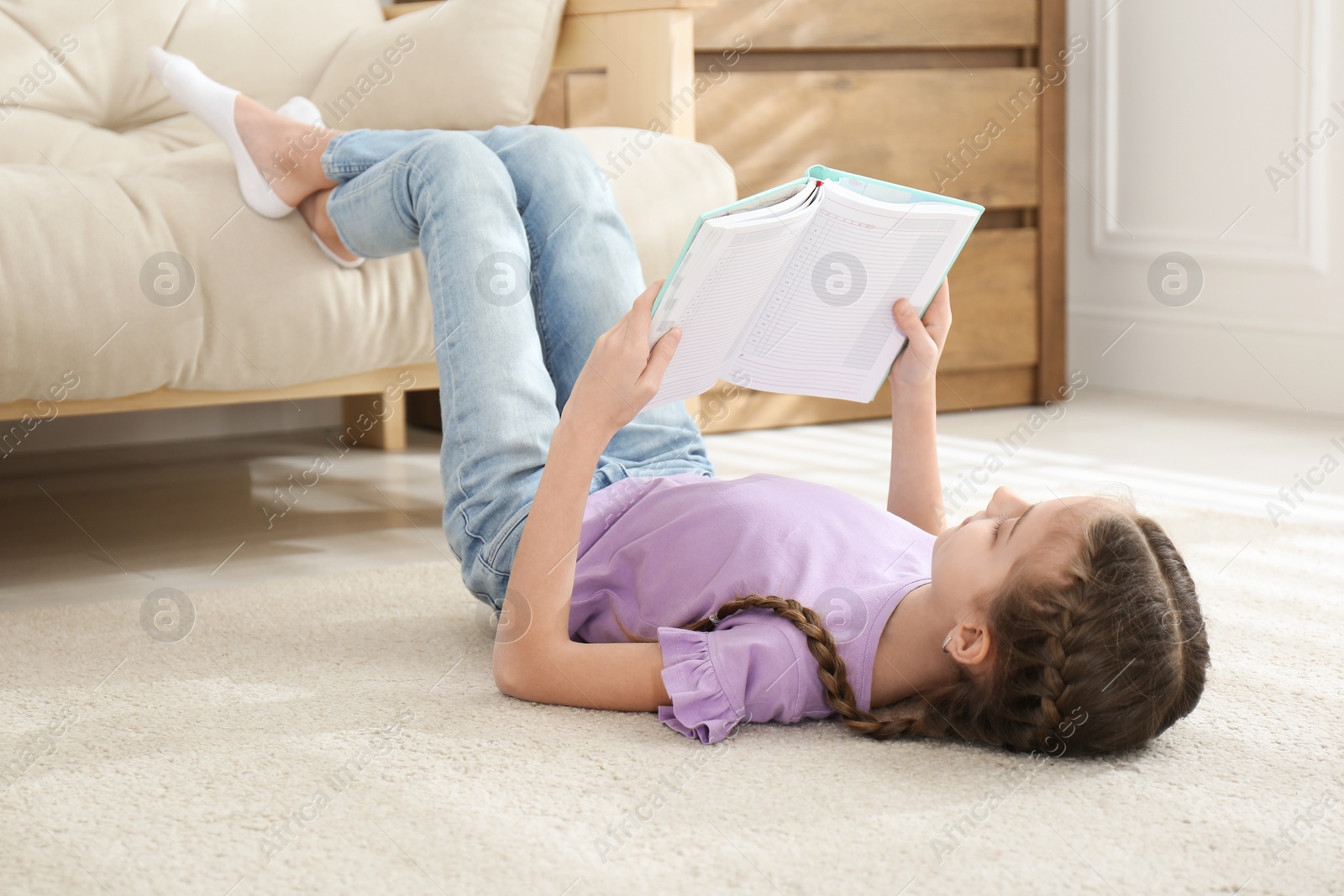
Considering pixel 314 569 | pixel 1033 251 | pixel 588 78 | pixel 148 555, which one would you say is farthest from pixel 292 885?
pixel 1033 251

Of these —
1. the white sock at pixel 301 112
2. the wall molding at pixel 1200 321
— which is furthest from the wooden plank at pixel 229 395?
the wall molding at pixel 1200 321

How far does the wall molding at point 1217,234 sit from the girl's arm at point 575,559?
170 centimetres

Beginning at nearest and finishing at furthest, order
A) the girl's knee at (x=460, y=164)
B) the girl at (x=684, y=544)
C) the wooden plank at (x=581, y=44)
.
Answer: the girl at (x=684, y=544)
the girl's knee at (x=460, y=164)
the wooden plank at (x=581, y=44)

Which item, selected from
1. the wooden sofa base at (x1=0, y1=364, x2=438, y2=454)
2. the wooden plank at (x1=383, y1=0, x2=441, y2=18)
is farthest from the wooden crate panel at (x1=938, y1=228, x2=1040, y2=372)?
the wooden sofa base at (x1=0, y1=364, x2=438, y2=454)

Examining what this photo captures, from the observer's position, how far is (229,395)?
134 cm

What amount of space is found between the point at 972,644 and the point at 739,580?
166mm

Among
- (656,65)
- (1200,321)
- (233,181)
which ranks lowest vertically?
(1200,321)

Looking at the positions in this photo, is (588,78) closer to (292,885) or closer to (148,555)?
(148,555)

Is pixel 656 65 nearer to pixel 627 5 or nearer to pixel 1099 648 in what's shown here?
pixel 627 5

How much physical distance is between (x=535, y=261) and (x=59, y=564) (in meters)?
0.66

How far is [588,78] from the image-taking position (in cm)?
206

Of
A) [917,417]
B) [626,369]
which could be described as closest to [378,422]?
[917,417]

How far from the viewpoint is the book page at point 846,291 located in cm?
87

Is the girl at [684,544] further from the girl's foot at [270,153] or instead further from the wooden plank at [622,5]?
the wooden plank at [622,5]
